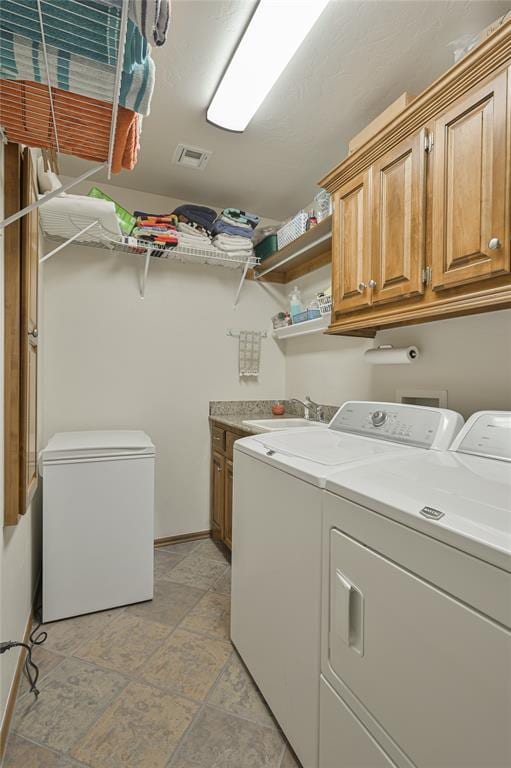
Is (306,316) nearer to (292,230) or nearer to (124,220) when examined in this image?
(292,230)

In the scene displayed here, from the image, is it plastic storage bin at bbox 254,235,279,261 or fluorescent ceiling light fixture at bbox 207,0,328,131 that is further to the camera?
plastic storage bin at bbox 254,235,279,261

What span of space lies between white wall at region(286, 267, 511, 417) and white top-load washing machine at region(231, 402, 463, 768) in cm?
27

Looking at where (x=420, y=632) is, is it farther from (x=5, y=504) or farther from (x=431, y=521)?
(x=5, y=504)

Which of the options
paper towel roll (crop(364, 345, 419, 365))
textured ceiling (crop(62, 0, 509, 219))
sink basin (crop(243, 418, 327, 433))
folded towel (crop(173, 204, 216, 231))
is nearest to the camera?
textured ceiling (crop(62, 0, 509, 219))

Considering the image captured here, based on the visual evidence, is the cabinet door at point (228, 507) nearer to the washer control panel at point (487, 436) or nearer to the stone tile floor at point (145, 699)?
the stone tile floor at point (145, 699)

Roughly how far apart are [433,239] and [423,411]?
67cm

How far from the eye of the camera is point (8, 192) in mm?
1156

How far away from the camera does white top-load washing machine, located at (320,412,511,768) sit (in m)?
0.61

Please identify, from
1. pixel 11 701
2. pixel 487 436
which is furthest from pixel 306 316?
pixel 11 701

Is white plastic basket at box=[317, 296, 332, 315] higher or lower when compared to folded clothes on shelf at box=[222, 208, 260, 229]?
lower

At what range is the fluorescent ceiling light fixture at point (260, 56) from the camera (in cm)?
129

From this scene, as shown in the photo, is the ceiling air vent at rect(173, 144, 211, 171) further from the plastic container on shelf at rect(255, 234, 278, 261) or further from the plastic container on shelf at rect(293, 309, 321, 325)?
the plastic container on shelf at rect(293, 309, 321, 325)

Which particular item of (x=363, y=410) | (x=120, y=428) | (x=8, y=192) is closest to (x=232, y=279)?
(x=120, y=428)

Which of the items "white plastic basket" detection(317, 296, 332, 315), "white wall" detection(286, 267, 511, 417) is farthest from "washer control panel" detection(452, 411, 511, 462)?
"white plastic basket" detection(317, 296, 332, 315)
